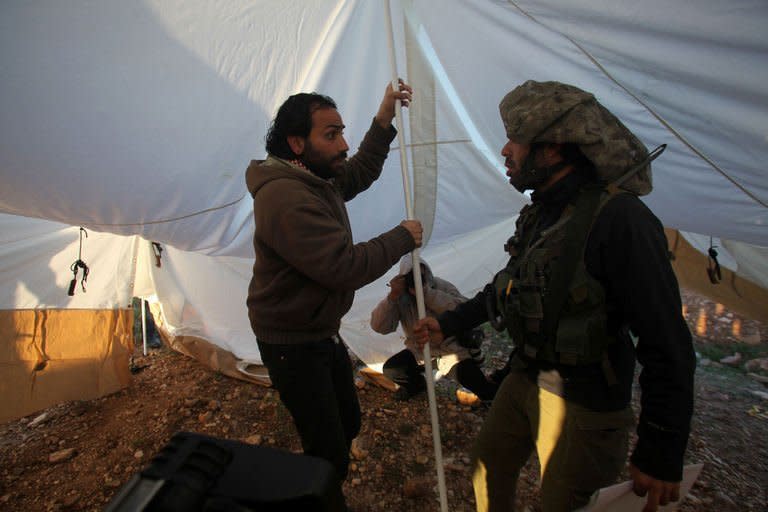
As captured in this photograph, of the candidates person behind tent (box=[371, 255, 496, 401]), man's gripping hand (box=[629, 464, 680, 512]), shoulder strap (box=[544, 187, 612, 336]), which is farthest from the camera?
person behind tent (box=[371, 255, 496, 401])

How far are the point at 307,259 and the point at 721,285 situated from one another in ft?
11.5

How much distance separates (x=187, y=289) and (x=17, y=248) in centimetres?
168

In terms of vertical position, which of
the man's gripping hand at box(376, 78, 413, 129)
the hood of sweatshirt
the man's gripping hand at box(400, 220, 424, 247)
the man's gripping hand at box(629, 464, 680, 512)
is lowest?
the man's gripping hand at box(629, 464, 680, 512)

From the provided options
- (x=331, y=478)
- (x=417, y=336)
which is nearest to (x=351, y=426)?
(x=417, y=336)

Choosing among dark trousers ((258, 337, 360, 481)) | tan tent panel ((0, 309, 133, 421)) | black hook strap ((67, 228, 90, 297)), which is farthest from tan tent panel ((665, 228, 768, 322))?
tan tent panel ((0, 309, 133, 421))

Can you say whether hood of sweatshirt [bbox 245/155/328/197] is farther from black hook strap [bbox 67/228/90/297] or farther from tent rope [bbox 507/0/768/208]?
black hook strap [bbox 67/228/90/297]

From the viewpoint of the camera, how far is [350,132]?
8.27ft

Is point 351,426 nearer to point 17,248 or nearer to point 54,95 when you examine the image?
point 54,95

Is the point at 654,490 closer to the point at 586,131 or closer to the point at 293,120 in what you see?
the point at 586,131

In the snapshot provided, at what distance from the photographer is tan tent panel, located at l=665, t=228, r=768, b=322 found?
9.13 feet

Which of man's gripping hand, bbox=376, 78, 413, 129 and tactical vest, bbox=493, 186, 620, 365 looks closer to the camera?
tactical vest, bbox=493, 186, 620, 365

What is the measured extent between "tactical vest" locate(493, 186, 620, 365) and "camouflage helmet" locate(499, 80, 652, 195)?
0.34ft

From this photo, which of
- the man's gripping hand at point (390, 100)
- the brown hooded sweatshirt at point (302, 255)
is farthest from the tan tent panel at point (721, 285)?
the brown hooded sweatshirt at point (302, 255)

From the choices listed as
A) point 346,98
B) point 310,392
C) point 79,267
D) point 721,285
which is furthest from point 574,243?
point 79,267
